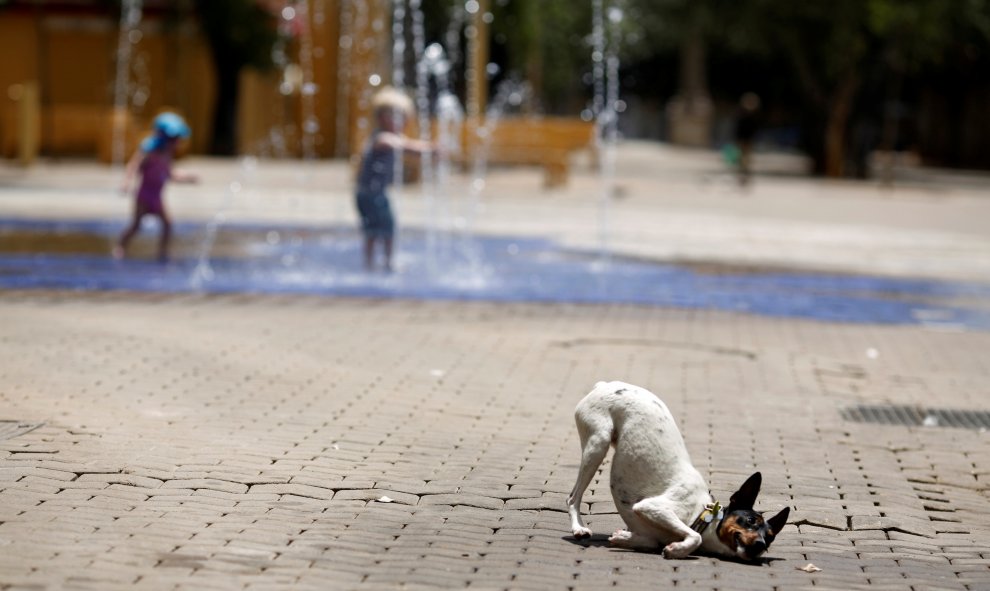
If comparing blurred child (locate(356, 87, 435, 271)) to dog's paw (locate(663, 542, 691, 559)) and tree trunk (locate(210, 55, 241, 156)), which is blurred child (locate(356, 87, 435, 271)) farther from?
tree trunk (locate(210, 55, 241, 156))

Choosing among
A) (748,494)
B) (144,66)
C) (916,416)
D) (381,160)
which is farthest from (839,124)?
(748,494)

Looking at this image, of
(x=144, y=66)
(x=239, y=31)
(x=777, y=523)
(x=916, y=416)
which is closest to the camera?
(x=777, y=523)

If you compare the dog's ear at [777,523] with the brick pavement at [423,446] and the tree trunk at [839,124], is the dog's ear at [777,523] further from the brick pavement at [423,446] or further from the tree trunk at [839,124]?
the tree trunk at [839,124]

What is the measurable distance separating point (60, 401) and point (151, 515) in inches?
85.3

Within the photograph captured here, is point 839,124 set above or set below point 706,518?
above

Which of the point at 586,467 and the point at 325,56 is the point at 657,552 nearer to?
the point at 586,467

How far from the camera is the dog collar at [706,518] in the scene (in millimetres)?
5672

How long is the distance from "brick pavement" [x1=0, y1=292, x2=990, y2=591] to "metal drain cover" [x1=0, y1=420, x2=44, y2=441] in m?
0.08

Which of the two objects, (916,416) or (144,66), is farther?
(144,66)

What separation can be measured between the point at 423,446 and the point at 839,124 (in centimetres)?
3327

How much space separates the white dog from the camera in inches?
221

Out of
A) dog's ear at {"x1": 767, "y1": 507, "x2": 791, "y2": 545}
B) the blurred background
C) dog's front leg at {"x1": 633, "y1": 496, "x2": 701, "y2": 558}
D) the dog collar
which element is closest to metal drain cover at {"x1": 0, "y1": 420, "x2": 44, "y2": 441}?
dog's front leg at {"x1": 633, "y1": 496, "x2": 701, "y2": 558}

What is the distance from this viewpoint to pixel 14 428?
279 inches

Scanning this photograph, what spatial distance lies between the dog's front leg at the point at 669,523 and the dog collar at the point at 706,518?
0.23 feet
